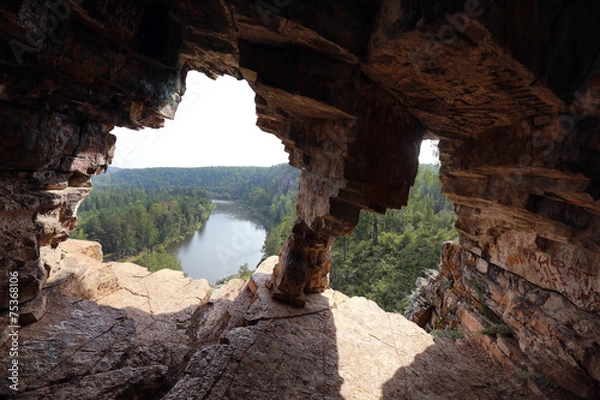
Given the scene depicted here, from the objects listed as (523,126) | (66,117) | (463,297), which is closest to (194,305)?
(66,117)

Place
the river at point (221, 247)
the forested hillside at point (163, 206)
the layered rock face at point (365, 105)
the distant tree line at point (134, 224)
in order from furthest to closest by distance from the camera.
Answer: the forested hillside at point (163, 206) < the distant tree line at point (134, 224) < the river at point (221, 247) < the layered rock face at point (365, 105)

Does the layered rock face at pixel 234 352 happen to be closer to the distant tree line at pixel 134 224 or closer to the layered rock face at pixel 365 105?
the layered rock face at pixel 365 105

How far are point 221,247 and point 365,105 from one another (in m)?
53.3

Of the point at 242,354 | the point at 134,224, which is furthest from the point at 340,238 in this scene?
the point at 134,224

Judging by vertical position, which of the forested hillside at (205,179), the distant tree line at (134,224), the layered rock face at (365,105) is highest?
the layered rock face at (365,105)

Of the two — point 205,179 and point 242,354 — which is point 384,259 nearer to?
point 242,354

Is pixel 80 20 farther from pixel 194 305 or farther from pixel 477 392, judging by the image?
pixel 477 392

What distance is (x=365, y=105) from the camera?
3.99m

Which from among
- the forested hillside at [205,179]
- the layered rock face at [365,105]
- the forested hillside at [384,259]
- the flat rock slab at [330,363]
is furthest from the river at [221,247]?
the layered rock face at [365,105]

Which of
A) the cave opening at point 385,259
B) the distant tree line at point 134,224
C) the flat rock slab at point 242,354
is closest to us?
the flat rock slab at point 242,354

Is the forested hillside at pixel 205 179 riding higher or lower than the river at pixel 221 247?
higher

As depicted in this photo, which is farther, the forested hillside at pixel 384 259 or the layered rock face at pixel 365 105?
the forested hillside at pixel 384 259

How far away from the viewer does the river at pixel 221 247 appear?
4225 cm

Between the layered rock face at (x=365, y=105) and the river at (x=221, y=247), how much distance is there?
3509 centimetres
